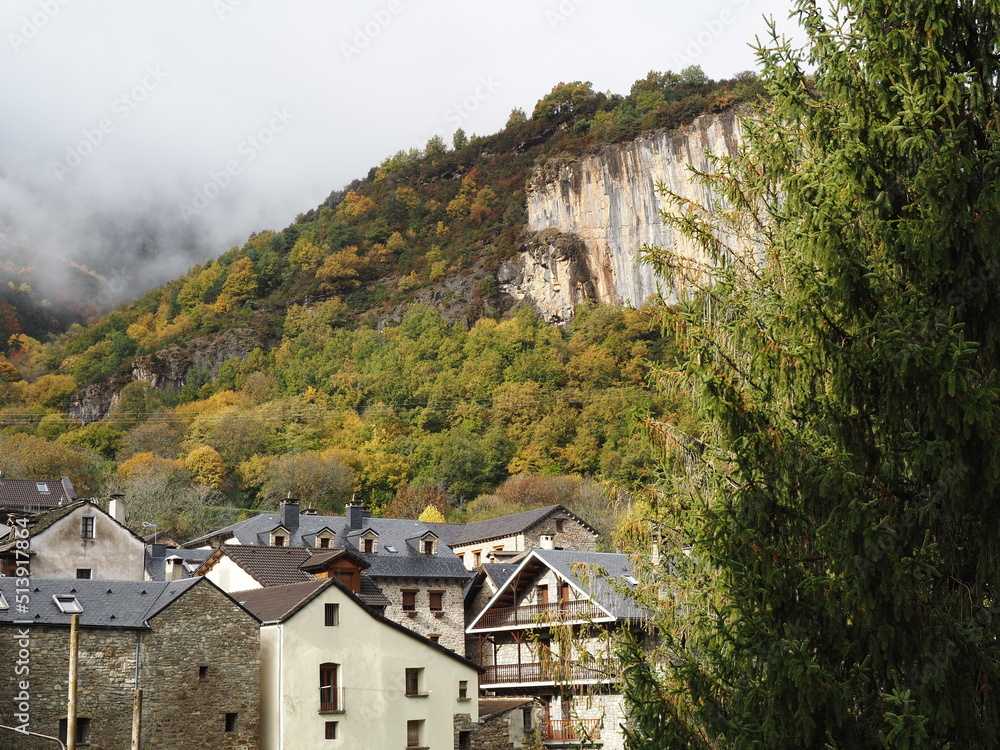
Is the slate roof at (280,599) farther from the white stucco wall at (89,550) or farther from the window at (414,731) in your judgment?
the white stucco wall at (89,550)

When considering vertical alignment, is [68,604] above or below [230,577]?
below

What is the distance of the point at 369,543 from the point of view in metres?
46.2

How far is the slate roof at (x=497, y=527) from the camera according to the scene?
54.9 meters

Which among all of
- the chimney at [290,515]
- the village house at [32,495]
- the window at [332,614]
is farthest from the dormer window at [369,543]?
the village house at [32,495]

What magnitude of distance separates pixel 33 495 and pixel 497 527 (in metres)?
24.7

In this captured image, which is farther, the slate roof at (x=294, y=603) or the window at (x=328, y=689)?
the slate roof at (x=294, y=603)

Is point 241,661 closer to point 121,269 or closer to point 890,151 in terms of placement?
point 890,151

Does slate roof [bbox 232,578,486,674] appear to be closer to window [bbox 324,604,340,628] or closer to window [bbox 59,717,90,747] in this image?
window [bbox 324,604,340,628]

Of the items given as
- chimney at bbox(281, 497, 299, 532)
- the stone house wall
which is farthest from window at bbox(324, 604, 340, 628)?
chimney at bbox(281, 497, 299, 532)

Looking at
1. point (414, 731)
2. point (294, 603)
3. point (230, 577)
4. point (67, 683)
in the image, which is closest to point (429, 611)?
point (230, 577)

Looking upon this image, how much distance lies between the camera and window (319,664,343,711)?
30.2 m

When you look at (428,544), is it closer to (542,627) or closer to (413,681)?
(542,627)

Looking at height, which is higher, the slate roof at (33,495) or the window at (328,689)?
the slate roof at (33,495)

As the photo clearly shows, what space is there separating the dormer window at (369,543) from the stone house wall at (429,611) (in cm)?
259
